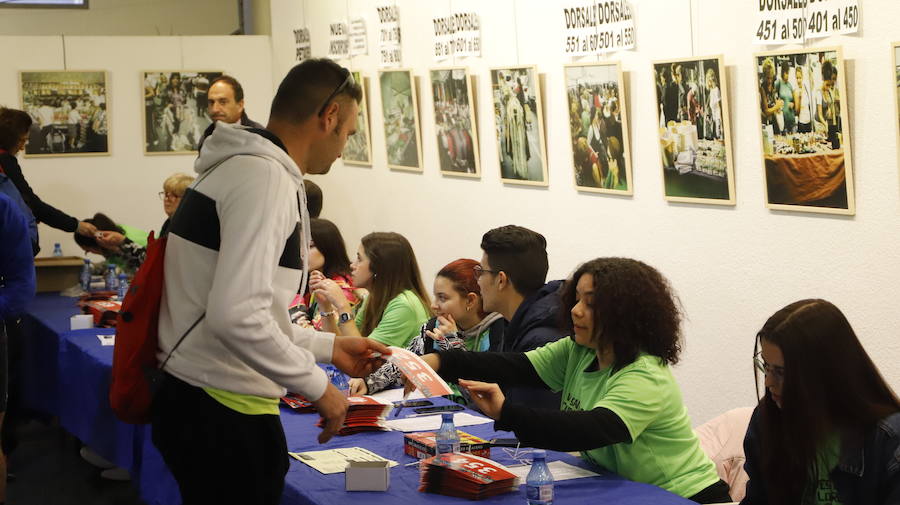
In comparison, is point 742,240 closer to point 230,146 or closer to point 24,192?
point 230,146

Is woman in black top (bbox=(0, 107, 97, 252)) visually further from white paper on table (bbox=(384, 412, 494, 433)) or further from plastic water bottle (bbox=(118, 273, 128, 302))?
white paper on table (bbox=(384, 412, 494, 433))

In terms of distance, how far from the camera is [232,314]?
7.41 feet

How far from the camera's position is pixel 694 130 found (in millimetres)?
4805

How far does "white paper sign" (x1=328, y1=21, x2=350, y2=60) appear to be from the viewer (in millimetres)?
8484

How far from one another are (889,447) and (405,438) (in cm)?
144

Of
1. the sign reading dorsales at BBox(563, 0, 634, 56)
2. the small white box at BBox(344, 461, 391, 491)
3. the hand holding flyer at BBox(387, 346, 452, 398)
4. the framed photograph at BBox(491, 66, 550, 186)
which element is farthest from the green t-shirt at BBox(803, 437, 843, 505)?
the framed photograph at BBox(491, 66, 550, 186)

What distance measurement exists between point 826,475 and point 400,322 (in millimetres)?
2801

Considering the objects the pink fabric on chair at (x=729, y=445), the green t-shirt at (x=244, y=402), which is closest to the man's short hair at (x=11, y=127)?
the pink fabric on chair at (x=729, y=445)

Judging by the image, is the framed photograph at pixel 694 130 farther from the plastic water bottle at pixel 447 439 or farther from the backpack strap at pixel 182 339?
the backpack strap at pixel 182 339

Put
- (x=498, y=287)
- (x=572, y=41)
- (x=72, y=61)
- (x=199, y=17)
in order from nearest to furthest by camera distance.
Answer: (x=498, y=287)
(x=572, y=41)
(x=72, y=61)
(x=199, y=17)

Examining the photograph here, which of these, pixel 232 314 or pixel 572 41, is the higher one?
pixel 572 41

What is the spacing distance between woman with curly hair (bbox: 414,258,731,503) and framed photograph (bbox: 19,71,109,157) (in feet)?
22.7

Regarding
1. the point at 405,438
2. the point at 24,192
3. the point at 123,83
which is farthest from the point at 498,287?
the point at 123,83

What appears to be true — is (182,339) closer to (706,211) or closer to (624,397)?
(624,397)
